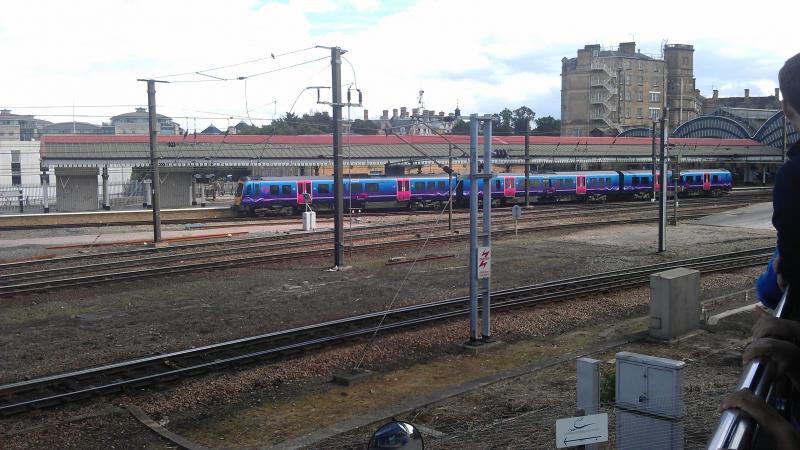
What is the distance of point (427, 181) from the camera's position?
147ft

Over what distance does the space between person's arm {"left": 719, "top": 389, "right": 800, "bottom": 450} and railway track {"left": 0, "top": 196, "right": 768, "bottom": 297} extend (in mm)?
19149

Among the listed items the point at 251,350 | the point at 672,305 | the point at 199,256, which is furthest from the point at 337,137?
the point at 672,305

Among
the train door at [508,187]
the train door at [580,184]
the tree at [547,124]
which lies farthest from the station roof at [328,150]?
the tree at [547,124]

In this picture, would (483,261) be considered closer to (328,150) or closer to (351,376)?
(351,376)

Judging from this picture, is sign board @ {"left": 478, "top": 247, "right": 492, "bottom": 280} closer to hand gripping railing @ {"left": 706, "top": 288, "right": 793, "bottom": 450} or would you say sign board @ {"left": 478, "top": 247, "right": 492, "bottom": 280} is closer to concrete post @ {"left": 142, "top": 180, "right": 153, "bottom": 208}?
hand gripping railing @ {"left": 706, "top": 288, "right": 793, "bottom": 450}

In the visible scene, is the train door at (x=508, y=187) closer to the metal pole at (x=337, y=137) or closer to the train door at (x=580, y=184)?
the train door at (x=580, y=184)

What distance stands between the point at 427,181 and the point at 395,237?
1559cm

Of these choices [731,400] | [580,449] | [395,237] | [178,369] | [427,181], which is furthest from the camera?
[427,181]

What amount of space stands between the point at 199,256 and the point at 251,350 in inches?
512

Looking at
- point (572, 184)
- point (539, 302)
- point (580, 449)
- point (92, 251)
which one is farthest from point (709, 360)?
point (572, 184)

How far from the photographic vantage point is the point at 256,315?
15.4 m

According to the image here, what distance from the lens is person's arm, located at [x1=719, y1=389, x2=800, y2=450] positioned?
1.63 m

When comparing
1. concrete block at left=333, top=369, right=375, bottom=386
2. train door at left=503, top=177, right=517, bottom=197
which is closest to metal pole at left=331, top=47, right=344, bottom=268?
concrete block at left=333, top=369, right=375, bottom=386

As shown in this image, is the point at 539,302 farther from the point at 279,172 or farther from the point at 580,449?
the point at 279,172
